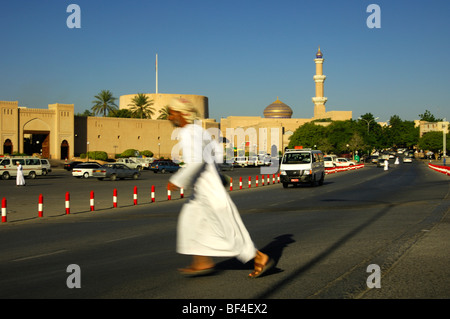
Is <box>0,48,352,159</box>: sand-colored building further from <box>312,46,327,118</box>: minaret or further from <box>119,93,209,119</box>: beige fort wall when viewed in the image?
<box>312,46,327,118</box>: minaret

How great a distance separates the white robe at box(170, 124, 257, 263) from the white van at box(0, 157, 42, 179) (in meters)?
38.7

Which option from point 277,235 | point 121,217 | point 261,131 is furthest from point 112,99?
point 277,235

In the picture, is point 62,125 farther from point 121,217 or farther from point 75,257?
point 75,257

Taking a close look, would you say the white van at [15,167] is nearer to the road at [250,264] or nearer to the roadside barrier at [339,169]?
the roadside barrier at [339,169]

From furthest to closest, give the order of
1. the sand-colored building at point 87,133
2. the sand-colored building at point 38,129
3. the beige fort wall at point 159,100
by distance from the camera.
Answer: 1. the beige fort wall at point 159,100
2. the sand-colored building at point 87,133
3. the sand-colored building at point 38,129

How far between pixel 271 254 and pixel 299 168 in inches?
819

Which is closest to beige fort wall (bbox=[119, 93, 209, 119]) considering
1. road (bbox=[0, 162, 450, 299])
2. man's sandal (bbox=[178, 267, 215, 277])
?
road (bbox=[0, 162, 450, 299])

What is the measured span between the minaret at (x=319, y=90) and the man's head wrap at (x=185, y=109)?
137064mm

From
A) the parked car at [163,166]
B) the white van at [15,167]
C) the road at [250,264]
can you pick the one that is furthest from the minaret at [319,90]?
the road at [250,264]

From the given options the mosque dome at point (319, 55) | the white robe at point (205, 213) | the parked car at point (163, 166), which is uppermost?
the mosque dome at point (319, 55)

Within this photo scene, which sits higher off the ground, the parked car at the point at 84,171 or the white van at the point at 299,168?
the white van at the point at 299,168

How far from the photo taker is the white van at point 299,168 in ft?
94.3

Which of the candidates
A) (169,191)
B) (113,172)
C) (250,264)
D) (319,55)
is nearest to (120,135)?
(113,172)

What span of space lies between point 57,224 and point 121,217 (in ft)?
6.85
